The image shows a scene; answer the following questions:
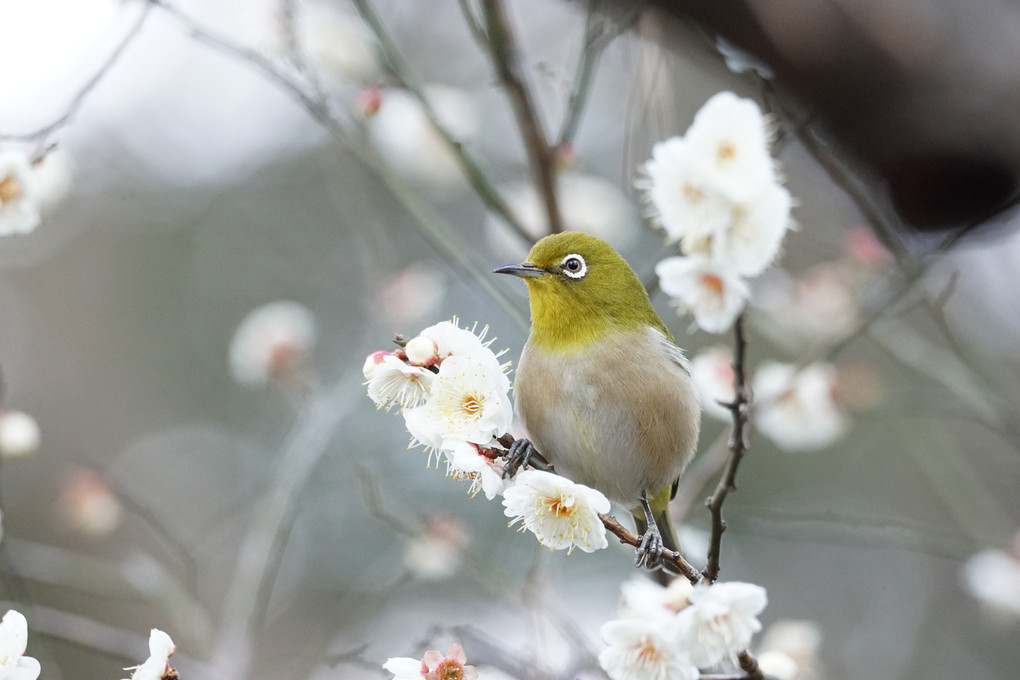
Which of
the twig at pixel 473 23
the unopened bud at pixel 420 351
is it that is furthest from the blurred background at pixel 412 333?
the unopened bud at pixel 420 351

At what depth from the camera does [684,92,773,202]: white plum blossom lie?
5.28ft

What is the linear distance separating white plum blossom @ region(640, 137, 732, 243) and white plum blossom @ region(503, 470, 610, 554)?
51 centimetres

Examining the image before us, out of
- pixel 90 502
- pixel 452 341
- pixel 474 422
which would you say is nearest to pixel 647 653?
pixel 474 422

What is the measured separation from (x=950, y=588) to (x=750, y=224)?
6489 mm

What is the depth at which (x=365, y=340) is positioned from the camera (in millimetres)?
3811

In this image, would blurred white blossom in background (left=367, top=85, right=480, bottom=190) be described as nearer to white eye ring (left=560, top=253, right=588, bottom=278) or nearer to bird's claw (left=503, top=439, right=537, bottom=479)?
white eye ring (left=560, top=253, right=588, bottom=278)

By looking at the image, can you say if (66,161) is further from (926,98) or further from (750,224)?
(926,98)

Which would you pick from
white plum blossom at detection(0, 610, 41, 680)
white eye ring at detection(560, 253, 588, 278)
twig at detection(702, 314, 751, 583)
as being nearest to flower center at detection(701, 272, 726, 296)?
twig at detection(702, 314, 751, 583)

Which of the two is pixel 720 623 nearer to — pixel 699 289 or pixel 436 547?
pixel 699 289

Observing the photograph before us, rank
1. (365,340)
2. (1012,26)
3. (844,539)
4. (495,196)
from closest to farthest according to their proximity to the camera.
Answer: (1012,26) → (495,196) → (844,539) → (365,340)

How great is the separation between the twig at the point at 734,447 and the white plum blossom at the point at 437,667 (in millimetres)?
513

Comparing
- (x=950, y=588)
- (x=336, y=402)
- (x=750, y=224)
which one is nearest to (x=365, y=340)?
(x=336, y=402)

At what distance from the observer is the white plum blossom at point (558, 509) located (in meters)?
1.63

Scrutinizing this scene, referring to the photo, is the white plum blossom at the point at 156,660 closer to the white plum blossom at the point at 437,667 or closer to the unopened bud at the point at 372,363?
the white plum blossom at the point at 437,667
